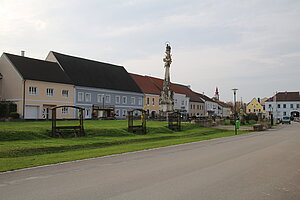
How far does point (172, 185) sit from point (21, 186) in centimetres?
380

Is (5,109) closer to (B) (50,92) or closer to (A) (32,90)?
(A) (32,90)

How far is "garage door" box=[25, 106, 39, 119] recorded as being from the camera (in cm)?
4443

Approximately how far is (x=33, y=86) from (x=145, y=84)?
3217 cm

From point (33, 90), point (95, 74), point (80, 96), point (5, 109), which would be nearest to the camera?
point (5, 109)

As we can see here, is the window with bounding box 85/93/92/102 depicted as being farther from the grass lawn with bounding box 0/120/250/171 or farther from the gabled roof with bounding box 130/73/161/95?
the grass lawn with bounding box 0/120/250/171

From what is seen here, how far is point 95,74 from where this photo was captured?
59.5 meters

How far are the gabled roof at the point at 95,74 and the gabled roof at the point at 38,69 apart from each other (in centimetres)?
177

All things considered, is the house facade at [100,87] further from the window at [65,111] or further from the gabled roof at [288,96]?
the gabled roof at [288,96]

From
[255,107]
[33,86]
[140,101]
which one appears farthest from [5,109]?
[255,107]

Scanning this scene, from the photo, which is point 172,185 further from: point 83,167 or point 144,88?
point 144,88

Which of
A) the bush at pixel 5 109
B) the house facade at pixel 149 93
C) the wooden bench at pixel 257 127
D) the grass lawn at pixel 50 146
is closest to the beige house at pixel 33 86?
the bush at pixel 5 109

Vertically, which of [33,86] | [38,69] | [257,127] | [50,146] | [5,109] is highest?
[38,69]

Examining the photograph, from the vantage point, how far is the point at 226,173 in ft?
33.0

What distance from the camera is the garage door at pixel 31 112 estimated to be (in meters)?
44.4
